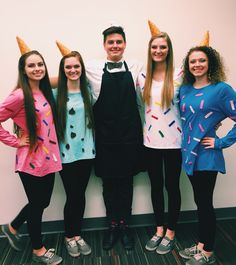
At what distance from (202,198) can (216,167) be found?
243mm

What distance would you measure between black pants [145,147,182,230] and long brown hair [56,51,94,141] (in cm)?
53

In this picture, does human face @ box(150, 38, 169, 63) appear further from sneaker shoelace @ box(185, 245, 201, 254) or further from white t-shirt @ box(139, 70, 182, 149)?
sneaker shoelace @ box(185, 245, 201, 254)

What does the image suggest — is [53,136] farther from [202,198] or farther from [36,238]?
[202,198]

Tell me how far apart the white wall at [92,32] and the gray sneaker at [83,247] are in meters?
0.31

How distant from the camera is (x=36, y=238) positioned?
1.89m

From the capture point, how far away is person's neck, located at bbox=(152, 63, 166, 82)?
1877 mm

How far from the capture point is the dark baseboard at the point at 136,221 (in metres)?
2.34

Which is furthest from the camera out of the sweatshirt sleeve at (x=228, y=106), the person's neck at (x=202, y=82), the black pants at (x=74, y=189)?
the black pants at (x=74, y=189)

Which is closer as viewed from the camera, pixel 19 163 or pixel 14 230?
pixel 19 163

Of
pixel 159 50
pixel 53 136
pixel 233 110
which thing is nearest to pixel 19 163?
pixel 53 136

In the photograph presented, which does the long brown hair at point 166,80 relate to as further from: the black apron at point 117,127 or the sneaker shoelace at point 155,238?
the sneaker shoelace at point 155,238

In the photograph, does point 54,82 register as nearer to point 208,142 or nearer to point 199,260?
point 208,142

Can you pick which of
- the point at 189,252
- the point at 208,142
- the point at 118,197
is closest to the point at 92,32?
the point at 208,142

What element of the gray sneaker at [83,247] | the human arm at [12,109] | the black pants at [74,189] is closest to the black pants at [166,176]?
the black pants at [74,189]
